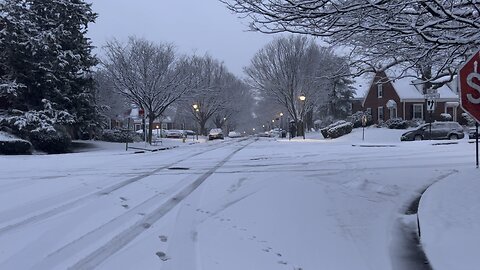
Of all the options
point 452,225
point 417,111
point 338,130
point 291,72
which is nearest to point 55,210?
point 452,225

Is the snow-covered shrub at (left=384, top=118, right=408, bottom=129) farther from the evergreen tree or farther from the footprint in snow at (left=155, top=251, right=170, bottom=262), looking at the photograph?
the footprint in snow at (left=155, top=251, right=170, bottom=262)

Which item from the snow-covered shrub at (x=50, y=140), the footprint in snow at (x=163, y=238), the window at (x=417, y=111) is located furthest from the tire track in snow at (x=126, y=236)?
the window at (x=417, y=111)

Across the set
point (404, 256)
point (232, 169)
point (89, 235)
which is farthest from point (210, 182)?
point (404, 256)

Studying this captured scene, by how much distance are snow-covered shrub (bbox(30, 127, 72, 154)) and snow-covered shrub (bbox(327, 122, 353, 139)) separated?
25.2 m

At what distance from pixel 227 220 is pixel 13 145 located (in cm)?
1903

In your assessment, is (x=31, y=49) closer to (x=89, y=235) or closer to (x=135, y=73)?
(x=135, y=73)

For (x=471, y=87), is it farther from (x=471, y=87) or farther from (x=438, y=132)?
(x=438, y=132)

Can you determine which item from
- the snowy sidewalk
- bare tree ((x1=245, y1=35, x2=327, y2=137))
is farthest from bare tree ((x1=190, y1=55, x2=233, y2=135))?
the snowy sidewalk

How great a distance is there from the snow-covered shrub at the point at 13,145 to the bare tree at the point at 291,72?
30.4 m

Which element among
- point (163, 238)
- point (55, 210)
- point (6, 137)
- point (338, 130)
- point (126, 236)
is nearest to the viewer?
point (163, 238)

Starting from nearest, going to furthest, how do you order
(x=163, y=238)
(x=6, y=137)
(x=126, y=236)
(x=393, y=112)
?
(x=163, y=238), (x=126, y=236), (x=6, y=137), (x=393, y=112)

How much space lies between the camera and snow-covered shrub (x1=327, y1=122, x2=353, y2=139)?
1753 inches

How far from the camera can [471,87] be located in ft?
22.1

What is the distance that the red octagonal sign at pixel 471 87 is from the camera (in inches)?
259
